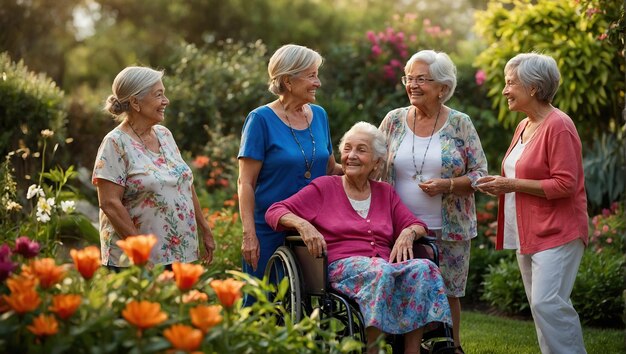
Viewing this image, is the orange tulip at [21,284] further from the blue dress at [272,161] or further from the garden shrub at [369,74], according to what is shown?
the garden shrub at [369,74]

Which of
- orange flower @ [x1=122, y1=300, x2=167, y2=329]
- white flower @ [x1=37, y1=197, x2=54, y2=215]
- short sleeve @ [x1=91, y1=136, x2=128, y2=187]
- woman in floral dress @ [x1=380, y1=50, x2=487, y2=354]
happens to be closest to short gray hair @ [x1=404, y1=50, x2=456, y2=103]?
woman in floral dress @ [x1=380, y1=50, x2=487, y2=354]

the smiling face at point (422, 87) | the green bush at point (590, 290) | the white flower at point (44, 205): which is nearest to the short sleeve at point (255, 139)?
the smiling face at point (422, 87)

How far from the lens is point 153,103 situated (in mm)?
3482

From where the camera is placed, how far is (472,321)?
562 centimetres

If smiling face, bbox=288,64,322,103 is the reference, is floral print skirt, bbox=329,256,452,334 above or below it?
below

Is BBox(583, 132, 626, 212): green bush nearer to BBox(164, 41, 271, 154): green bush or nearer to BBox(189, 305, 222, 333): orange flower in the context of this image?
BBox(164, 41, 271, 154): green bush

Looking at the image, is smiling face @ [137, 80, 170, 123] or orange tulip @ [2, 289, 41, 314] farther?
smiling face @ [137, 80, 170, 123]

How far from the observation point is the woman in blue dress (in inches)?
148

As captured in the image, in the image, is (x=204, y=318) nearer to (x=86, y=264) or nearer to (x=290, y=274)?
(x=86, y=264)

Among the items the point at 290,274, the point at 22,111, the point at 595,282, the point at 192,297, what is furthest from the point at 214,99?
the point at 192,297

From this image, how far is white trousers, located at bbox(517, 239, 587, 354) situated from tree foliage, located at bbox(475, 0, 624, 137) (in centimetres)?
347

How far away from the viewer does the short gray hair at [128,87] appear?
347cm

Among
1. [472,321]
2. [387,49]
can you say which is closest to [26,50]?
[387,49]

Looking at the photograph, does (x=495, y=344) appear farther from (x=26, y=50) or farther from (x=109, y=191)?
(x=26, y=50)
